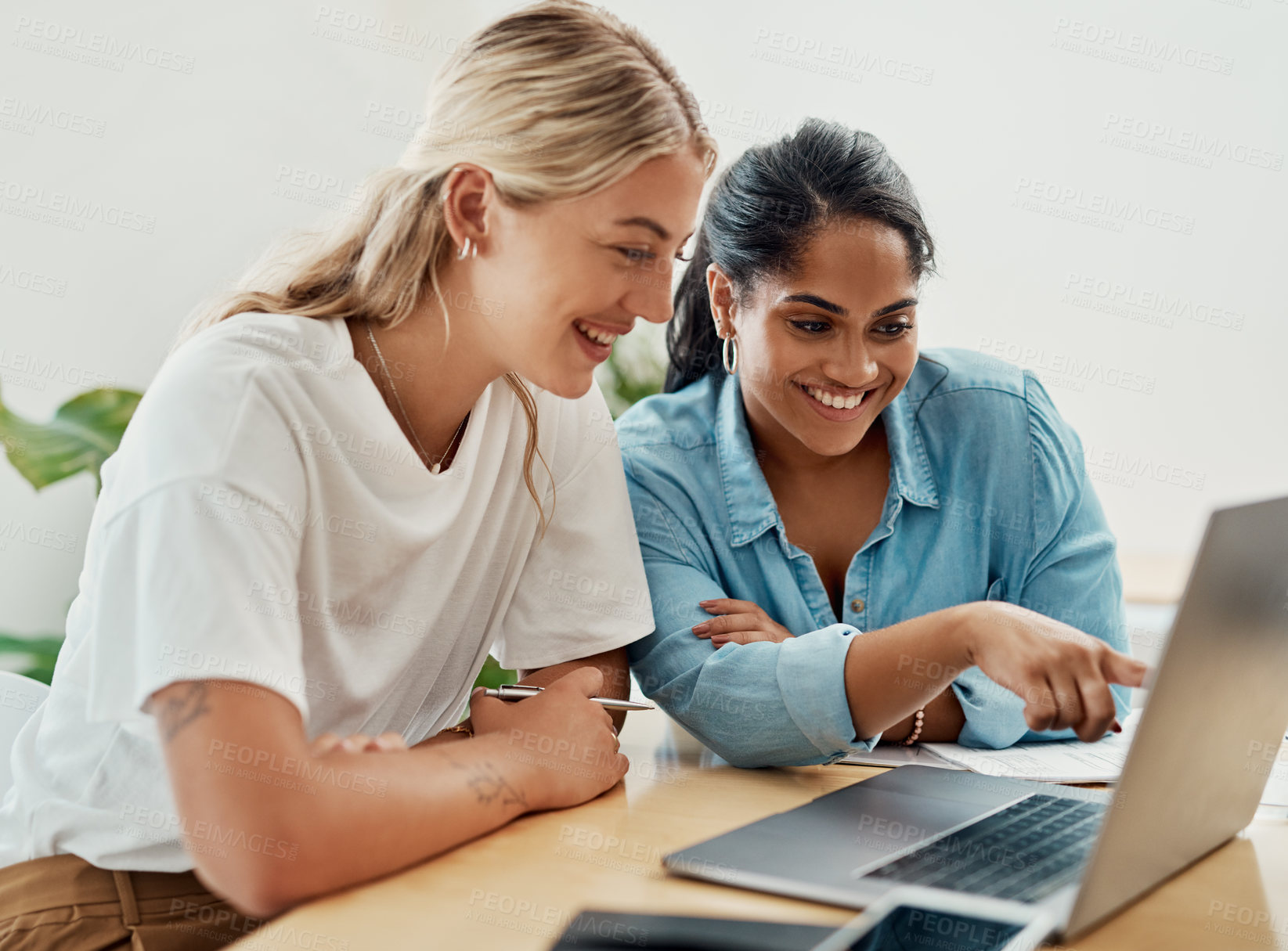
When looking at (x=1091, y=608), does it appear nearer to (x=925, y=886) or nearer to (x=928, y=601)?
(x=928, y=601)

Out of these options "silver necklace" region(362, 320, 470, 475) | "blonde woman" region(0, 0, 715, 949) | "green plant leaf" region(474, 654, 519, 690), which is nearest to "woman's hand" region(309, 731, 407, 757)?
"blonde woman" region(0, 0, 715, 949)

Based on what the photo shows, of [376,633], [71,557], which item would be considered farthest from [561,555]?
[71,557]

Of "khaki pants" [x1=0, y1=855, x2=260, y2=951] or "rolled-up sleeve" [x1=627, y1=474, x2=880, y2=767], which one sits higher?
"rolled-up sleeve" [x1=627, y1=474, x2=880, y2=767]

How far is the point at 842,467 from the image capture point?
152 centimetres

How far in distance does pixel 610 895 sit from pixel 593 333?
0.59m

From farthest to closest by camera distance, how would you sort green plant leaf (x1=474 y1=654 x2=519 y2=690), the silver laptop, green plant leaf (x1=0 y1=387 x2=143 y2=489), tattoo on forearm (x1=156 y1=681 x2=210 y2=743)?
green plant leaf (x1=474 y1=654 x2=519 y2=690), green plant leaf (x1=0 y1=387 x2=143 y2=489), tattoo on forearm (x1=156 y1=681 x2=210 y2=743), the silver laptop

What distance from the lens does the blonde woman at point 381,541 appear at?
30.5 inches

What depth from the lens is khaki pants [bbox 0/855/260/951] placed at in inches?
35.7

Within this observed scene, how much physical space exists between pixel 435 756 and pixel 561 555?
407 millimetres

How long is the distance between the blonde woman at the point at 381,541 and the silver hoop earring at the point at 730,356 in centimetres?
29

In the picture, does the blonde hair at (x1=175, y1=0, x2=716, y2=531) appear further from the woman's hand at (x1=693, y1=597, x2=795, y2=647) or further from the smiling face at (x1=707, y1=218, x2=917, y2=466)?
the woman's hand at (x1=693, y1=597, x2=795, y2=647)

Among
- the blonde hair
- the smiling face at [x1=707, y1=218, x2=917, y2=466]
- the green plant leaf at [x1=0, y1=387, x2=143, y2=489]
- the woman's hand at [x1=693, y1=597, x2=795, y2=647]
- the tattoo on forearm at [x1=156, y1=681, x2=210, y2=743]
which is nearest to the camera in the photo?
the tattoo on forearm at [x1=156, y1=681, x2=210, y2=743]

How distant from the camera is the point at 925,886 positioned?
2.35 feet

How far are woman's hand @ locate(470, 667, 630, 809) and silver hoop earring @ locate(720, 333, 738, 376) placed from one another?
23.8 inches
